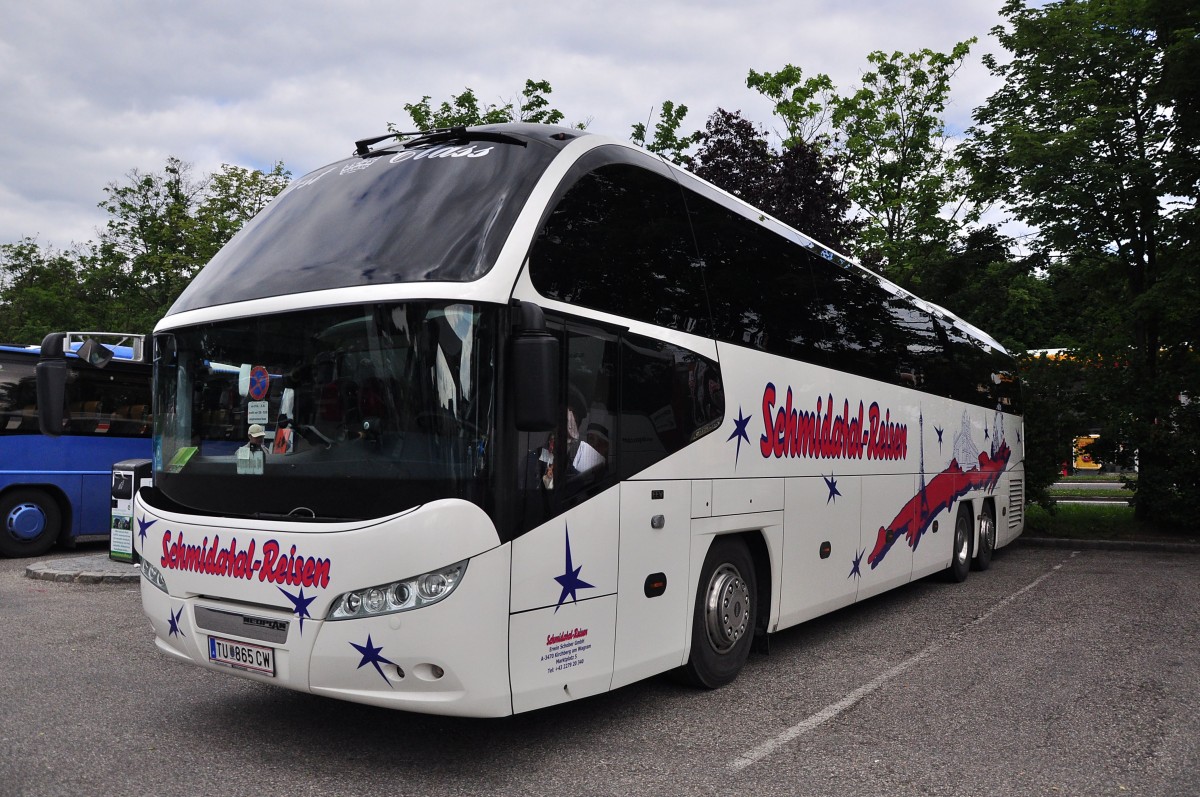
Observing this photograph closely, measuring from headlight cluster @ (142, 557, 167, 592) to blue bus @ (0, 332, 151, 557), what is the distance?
8.27 meters

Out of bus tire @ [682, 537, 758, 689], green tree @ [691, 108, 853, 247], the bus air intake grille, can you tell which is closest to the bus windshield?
bus tire @ [682, 537, 758, 689]

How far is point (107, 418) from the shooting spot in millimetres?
14141

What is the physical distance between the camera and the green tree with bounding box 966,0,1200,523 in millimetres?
15508

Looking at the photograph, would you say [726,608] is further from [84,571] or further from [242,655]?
[84,571]

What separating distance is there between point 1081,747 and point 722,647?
2216mm

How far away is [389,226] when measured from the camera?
498cm

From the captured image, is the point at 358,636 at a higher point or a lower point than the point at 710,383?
lower

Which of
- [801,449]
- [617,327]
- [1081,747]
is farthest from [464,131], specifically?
[1081,747]

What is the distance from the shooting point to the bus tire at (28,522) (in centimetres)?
1320

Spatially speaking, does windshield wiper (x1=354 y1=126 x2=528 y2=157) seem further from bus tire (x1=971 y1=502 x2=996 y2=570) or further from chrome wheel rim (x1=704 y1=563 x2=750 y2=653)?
bus tire (x1=971 y1=502 x2=996 y2=570)

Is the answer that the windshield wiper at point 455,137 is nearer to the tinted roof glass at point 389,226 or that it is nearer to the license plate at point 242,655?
the tinted roof glass at point 389,226

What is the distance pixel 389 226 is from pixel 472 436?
1.29m

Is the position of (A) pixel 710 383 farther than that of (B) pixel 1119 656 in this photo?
No

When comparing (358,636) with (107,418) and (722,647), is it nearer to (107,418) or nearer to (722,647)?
(722,647)
